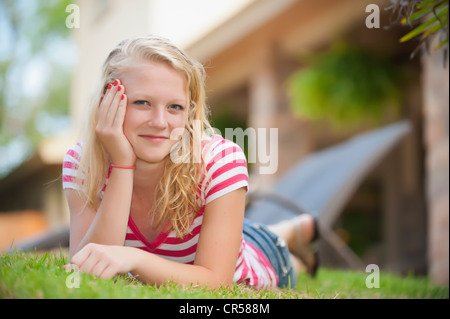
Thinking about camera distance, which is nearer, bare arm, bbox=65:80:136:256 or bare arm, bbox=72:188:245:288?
bare arm, bbox=72:188:245:288

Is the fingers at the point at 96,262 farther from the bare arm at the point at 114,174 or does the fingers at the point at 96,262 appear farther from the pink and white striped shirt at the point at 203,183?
the pink and white striped shirt at the point at 203,183

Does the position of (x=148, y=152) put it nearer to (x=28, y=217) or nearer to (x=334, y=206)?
(x=334, y=206)

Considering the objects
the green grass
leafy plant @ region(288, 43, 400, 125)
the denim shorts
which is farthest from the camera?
leafy plant @ region(288, 43, 400, 125)

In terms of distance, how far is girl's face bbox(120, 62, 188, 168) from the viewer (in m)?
1.36

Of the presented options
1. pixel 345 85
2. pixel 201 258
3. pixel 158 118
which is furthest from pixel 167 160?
pixel 345 85

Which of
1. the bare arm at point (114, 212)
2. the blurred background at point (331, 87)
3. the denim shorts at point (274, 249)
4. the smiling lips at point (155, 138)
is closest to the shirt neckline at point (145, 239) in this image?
the bare arm at point (114, 212)

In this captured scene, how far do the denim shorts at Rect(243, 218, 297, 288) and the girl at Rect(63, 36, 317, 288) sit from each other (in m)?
0.67

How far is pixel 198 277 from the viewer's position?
130 cm

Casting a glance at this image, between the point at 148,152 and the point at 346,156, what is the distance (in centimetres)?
311

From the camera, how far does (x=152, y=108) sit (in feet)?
4.50

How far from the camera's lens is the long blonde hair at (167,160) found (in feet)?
4.65

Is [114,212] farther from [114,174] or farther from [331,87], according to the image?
[331,87]

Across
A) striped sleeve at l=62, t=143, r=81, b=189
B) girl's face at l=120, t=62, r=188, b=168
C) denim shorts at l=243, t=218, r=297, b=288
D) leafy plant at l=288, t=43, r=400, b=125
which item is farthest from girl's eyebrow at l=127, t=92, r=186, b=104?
leafy plant at l=288, t=43, r=400, b=125

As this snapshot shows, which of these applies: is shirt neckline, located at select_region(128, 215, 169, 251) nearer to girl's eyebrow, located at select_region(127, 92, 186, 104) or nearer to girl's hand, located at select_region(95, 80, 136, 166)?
girl's hand, located at select_region(95, 80, 136, 166)
